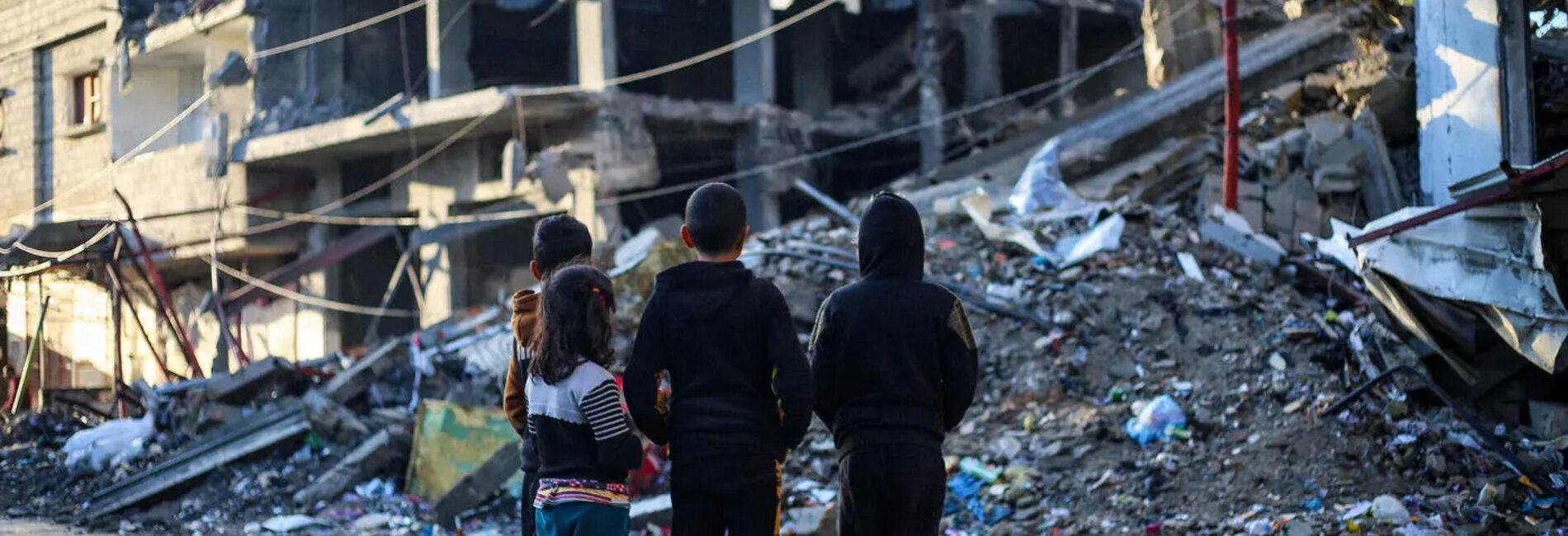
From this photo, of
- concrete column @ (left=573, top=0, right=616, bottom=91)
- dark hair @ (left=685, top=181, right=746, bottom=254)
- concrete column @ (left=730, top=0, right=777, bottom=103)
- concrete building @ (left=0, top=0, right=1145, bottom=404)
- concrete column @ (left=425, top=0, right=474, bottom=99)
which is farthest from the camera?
concrete column @ (left=730, top=0, right=777, bottom=103)

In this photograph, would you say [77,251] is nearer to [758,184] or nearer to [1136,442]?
[758,184]

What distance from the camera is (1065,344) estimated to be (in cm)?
796

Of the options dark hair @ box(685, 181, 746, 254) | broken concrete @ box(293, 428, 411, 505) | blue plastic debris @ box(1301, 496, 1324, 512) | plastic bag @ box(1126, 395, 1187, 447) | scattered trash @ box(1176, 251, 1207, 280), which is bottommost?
broken concrete @ box(293, 428, 411, 505)

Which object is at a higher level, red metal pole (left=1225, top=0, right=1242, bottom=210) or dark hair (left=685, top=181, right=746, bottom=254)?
red metal pole (left=1225, top=0, right=1242, bottom=210)

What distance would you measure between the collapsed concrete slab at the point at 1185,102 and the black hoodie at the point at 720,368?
9.50 meters

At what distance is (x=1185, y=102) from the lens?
1376cm

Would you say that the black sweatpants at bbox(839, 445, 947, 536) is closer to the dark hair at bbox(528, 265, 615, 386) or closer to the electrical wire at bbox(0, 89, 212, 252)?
the dark hair at bbox(528, 265, 615, 386)

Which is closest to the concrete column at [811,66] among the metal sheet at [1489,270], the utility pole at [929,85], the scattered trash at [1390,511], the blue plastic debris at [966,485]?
the utility pole at [929,85]

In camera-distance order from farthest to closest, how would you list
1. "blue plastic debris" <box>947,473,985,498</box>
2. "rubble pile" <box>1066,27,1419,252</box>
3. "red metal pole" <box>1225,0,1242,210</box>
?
"rubble pile" <box>1066,27,1419,252</box>, "red metal pole" <box>1225,0,1242,210</box>, "blue plastic debris" <box>947,473,985,498</box>

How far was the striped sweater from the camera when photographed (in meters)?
3.46

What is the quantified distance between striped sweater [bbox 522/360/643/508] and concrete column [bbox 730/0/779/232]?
41.1ft

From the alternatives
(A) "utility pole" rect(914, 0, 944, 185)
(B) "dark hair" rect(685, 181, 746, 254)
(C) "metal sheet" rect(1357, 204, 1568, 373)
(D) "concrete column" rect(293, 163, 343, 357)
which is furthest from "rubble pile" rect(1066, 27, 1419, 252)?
(D) "concrete column" rect(293, 163, 343, 357)

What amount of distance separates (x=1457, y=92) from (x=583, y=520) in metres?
6.73

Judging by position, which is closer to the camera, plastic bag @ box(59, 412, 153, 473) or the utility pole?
plastic bag @ box(59, 412, 153, 473)
